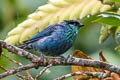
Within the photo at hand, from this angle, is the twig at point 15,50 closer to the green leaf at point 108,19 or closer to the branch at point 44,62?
the branch at point 44,62

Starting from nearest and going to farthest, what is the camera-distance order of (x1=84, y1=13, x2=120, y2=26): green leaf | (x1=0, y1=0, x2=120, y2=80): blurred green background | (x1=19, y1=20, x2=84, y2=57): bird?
1. (x1=84, y1=13, x2=120, y2=26): green leaf
2. (x1=19, y1=20, x2=84, y2=57): bird
3. (x1=0, y1=0, x2=120, y2=80): blurred green background

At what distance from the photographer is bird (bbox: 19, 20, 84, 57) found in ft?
8.32

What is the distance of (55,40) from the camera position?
8.62 ft

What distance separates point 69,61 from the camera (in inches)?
70.7

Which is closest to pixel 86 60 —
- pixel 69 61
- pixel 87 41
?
pixel 69 61

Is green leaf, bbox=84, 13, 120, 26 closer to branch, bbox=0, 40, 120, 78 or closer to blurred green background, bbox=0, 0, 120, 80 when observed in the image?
branch, bbox=0, 40, 120, 78

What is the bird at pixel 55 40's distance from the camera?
254cm

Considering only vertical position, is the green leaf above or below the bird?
below

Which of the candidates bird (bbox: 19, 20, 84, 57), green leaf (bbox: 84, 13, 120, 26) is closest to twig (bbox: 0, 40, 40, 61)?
green leaf (bbox: 84, 13, 120, 26)

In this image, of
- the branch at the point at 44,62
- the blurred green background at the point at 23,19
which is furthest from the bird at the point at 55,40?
the branch at the point at 44,62

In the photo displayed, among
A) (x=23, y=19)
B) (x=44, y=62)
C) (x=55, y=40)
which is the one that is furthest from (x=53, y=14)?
(x=23, y=19)

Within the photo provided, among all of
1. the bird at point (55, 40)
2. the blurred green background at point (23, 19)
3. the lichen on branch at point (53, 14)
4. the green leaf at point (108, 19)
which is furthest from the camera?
the blurred green background at point (23, 19)

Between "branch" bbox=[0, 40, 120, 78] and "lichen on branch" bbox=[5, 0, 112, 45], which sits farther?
"lichen on branch" bbox=[5, 0, 112, 45]

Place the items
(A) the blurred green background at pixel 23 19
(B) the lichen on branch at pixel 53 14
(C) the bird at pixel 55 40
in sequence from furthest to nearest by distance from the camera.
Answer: (A) the blurred green background at pixel 23 19, (C) the bird at pixel 55 40, (B) the lichen on branch at pixel 53 14
